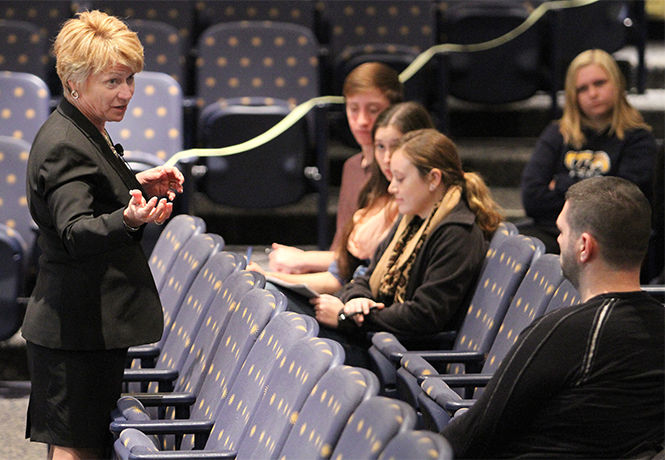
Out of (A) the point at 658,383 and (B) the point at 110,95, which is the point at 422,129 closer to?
(B) the point at 110,95

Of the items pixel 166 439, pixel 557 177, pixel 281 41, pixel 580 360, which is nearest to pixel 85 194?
pixel 166 439

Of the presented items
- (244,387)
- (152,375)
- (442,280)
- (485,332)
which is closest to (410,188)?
(442,280)

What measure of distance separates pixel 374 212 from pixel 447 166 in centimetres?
26

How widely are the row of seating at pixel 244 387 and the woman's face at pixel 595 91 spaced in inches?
39.2

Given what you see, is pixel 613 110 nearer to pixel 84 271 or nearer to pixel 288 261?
pixel 288 261

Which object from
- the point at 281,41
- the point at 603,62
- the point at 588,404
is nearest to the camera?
the point at 588,404

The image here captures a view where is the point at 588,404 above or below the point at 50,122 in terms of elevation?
below

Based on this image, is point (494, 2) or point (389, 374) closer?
point (389, 374)

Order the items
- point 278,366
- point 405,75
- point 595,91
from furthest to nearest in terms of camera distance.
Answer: point 405,75
point 595,91
point 278,366

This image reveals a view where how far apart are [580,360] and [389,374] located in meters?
0.68

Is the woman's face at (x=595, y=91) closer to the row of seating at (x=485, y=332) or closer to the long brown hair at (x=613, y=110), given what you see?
the long brown hair at (x=613, y=110)

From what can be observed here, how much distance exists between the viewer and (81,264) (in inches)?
54.1

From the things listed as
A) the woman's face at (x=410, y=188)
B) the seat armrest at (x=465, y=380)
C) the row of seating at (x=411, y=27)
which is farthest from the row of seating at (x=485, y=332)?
the row of seating at (x=411, y=27)

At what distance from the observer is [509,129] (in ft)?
11.6
